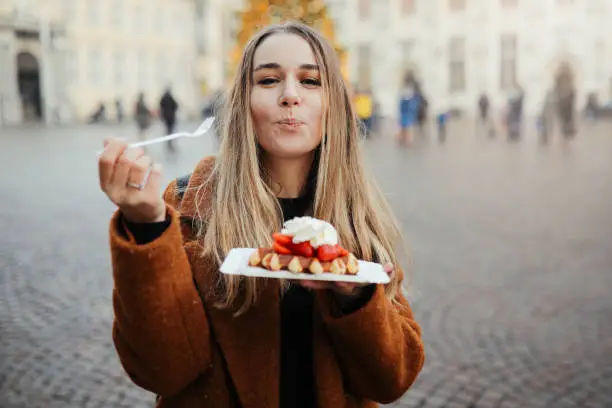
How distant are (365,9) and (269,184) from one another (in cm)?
4291

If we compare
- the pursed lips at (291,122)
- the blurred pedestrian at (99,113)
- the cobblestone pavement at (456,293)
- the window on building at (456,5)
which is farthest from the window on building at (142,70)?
the pursed lips at (291,122)

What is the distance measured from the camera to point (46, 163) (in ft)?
51.1

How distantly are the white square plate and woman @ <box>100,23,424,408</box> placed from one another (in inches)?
1.6

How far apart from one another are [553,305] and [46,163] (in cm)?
1294

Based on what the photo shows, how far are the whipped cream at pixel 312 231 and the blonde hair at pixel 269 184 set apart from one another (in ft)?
0.42

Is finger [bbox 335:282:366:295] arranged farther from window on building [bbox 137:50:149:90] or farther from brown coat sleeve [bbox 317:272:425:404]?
window on building [bbox 137:50:149:90]

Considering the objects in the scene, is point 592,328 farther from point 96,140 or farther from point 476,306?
point 96,140

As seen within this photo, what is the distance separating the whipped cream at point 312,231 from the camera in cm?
153

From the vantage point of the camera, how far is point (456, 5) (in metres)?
41.0

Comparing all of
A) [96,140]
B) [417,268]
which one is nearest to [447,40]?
[96,140]

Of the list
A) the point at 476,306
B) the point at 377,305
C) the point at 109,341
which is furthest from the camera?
the point at 476,306

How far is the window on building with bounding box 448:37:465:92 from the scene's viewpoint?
134 feet

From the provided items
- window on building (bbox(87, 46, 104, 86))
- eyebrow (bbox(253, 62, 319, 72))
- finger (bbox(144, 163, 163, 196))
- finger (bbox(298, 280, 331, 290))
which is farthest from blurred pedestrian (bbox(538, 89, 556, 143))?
window on building (bbox(87, 46, 104, 86))

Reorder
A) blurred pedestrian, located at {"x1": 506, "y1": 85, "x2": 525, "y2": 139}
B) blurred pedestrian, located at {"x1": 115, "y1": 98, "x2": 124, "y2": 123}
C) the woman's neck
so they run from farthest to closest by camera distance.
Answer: blurred pedestrian, located at {"x1": 115, "y1": 98, "x2": 124, "y2": 123}, blurred pedestrian, located at {"x1": 506, "y1": 85, "x2": 525, "y2": 139}, the woman's neck
